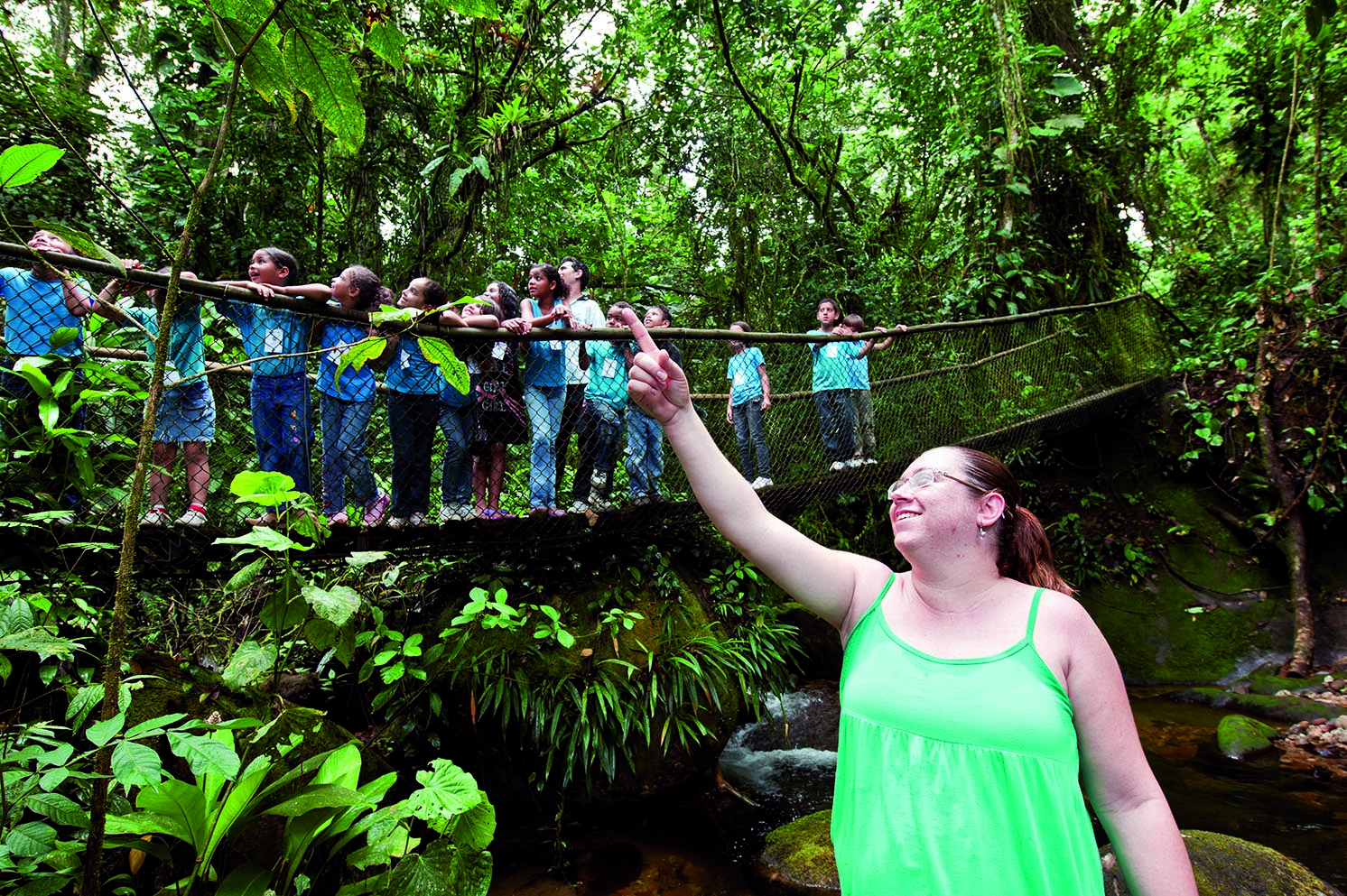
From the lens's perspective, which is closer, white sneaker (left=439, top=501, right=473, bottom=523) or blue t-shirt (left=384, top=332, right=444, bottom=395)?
white sneaker (left=439, top=501, right=473, bottom=523)

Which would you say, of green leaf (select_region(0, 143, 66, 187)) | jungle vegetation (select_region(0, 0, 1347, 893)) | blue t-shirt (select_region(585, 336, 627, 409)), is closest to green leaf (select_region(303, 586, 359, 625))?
jungle vegetation (select_region(0, 0, 1347, 893))

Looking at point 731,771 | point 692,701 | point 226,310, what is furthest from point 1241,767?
point 226,310

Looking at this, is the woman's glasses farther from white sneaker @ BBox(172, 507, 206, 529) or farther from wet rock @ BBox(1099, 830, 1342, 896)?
white sneaker @ BBox(172, 507, 206, 529)

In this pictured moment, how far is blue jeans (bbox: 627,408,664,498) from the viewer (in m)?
3.11

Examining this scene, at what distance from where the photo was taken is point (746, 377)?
3.87 meters

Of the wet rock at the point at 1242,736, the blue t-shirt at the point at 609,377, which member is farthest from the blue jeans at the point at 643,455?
the wet rock at the point at 1242,736

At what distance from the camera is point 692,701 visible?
2904 mm

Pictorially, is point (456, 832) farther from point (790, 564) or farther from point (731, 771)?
point (731, 771)

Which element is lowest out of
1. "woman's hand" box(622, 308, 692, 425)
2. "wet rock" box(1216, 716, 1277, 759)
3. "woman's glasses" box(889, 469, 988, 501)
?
"wet rock" box(1216, 716, 1277, 759)

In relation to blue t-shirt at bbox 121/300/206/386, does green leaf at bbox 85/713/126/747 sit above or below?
below

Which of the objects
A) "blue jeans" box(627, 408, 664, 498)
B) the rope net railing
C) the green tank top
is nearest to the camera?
the green tank top

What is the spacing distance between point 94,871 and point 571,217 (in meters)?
6.31

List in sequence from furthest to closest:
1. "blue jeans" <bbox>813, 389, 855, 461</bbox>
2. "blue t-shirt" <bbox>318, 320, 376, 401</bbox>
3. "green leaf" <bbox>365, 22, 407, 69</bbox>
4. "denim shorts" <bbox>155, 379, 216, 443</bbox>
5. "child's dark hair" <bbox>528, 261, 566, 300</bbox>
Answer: "blue jeans" <bbox>813, 389, 855, 461</bbox>, "child's dark hair" <bbox>528, 261, 566, 300</bbox>, "blue t-shirt" <bbox>318, 320, 376, 401</bbox>, "denim shorts" <bbox>155, 379, 216, 443</bbox>, "green leaf" <bbox>365, 22, 407, 69</bbox>

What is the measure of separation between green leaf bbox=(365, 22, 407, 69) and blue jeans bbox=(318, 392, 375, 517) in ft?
5.43
